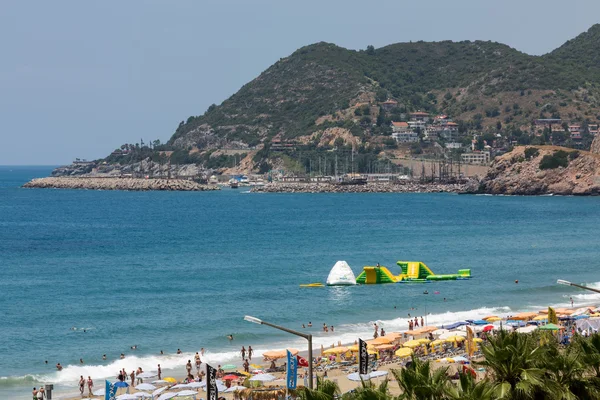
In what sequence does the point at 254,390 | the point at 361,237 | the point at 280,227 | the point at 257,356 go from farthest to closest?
the point at 280,227
the point at 361,237
the point at 257,356
the point at 254,390

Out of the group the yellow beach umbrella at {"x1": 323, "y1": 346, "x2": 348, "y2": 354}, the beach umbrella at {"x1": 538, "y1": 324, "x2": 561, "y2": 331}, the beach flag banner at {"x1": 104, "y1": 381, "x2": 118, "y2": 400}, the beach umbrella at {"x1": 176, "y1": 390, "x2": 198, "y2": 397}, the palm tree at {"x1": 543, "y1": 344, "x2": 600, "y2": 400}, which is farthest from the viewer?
the beach umbrella at {"x1": 538, "y1": 324, "x2": 561, "y2": 331}

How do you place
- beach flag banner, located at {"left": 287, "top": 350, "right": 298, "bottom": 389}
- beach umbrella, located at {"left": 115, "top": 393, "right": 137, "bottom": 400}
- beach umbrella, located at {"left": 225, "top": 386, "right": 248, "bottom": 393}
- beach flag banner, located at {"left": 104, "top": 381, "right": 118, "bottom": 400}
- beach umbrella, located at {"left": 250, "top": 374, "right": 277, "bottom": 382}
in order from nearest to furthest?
beach flag banner, located at {"left": 287, "top": 350, "right": 298, "bottom": 389}, beach flag banner, located at {"left": 104, "top": 381, "right": 118, "bottom": 400}, beach umbrella, located at {"left": 115, "top": 393, "right": 137, "bottom": 400}, beach umbrella, located at {"left": 225, "top": 386, "right": 248, "bottom": 393}, beach umbrella, located at {"left": 250, "top": 374, "right": 277, "bottom": 382}

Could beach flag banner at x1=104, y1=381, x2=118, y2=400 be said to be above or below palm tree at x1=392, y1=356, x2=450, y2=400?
below

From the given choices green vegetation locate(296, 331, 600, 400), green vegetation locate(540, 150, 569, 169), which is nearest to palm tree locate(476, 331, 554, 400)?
green vegetation locate(296, 331, 600, 400)

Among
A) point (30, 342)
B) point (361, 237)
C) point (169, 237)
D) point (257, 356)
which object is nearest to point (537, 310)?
point (257, 356)

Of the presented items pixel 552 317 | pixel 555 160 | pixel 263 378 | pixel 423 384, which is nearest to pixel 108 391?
pixel 263 378

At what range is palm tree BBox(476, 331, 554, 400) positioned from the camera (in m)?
19.4

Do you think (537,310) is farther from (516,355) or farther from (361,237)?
(361,237)

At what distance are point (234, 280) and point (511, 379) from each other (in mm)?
49235

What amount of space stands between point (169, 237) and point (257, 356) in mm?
62207

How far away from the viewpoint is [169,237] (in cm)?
10494

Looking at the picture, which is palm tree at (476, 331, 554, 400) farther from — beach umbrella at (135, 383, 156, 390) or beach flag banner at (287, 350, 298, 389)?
beach umbrella at (135, 383, 156, 390)

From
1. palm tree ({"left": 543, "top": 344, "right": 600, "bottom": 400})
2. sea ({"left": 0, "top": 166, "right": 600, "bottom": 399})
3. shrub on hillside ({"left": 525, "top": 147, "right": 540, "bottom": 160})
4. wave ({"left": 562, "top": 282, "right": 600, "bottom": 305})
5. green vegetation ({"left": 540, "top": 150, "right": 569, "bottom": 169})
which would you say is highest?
shrub on hillside ({"left": 525, "top": 147, "right": 540, "bottom": 160})

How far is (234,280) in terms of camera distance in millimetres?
68000
